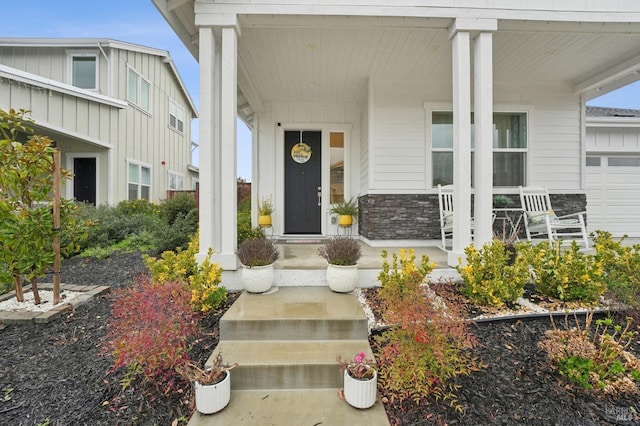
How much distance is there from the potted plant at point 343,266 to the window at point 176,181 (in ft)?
32.6

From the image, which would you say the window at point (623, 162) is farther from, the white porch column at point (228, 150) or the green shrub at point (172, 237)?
the green shrub at point (172, 237)

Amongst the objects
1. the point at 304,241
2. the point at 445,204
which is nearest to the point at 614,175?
the point at 445,204

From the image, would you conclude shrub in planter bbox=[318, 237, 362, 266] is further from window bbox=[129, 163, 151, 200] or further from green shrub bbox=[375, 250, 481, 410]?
window bbox=[129, 163, 151, 200]

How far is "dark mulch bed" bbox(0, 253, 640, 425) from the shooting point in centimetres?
167

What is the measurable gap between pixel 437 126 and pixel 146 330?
15.9 ft

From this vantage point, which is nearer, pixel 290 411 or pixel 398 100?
pixel 290 411

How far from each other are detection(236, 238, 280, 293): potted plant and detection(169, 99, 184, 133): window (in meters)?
10.1

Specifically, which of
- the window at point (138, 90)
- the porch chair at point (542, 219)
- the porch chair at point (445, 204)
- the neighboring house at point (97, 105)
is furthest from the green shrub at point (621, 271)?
the window at point (138, 90)

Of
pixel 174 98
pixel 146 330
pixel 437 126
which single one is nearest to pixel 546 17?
pixel 437 126

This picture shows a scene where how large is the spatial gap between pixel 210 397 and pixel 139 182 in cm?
904

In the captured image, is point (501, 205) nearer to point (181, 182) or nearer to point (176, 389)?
point (176, 389)

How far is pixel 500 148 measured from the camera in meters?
5.00

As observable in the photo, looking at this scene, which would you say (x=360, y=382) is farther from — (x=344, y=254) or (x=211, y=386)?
(x=344, y=254)

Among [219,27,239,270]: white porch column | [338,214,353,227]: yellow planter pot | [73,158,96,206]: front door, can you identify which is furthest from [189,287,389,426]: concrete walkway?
[73,158,96,206]: front door
